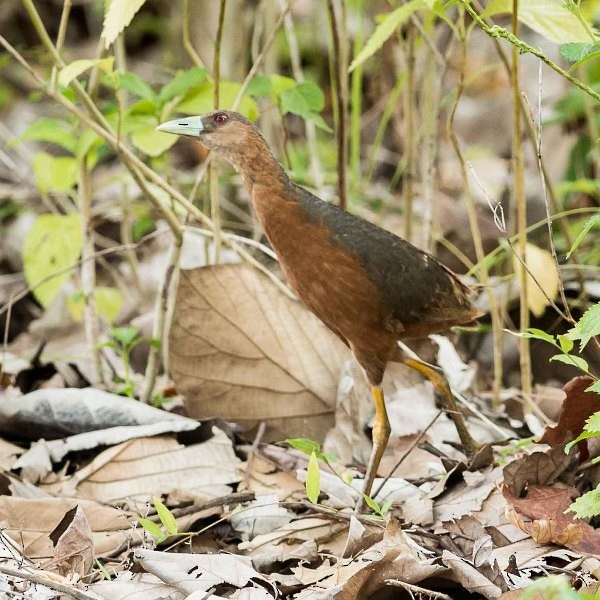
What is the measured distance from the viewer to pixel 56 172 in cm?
460

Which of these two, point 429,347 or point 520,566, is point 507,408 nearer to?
point 429,347

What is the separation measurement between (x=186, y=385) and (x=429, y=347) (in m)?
1.05

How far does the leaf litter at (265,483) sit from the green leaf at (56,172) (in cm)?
80

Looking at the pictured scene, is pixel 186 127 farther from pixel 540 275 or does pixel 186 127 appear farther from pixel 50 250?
pixel 540 275

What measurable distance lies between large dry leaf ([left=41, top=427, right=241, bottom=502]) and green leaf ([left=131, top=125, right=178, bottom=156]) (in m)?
1.07

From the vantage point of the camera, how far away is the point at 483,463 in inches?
145

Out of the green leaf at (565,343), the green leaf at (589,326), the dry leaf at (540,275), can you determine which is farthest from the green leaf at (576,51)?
the dry leaf at (540,275)

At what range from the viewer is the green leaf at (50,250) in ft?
15.3

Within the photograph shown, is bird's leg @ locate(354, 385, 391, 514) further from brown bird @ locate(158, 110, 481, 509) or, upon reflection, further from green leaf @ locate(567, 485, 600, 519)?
green leaf @ locate(567, 485, 600, 519)

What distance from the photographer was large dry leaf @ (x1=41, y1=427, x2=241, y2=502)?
3.74 m

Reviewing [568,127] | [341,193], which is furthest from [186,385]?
[568,127]

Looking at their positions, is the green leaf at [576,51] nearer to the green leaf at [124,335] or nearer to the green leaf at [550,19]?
the green leaf at [550,19]

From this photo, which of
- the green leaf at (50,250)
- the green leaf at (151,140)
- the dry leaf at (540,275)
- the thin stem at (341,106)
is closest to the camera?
the green leaf at (151,140)

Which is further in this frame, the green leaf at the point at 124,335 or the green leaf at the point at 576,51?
the green leaf at the point at 124,335
